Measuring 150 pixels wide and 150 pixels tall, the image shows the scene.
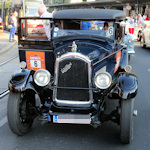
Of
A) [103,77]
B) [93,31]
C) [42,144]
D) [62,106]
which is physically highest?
[93,31]

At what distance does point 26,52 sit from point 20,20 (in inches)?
25.4

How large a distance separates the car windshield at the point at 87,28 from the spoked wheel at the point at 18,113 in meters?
1.54

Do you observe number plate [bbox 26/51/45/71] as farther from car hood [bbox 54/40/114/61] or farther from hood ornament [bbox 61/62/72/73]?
hood ornament [bbox 61/62/72/73]

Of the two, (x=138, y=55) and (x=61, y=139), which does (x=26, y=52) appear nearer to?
(x=61, y=139)

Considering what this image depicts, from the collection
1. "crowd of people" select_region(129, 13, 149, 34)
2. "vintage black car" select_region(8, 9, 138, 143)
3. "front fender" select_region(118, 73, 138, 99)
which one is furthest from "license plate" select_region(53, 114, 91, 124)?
"crowd of people" select_region(129, 13, 149, 34)

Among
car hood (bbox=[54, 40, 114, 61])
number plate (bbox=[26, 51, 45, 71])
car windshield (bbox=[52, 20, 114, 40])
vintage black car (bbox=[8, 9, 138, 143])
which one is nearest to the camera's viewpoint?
vintage black car (bbox=[8, 9, 138, 143])

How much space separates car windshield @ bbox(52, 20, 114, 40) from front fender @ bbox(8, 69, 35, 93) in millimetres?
1137

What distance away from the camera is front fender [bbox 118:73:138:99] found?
3457 mm

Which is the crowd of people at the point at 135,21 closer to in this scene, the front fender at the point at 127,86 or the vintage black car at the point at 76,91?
the vintage black car at the point at 76,91

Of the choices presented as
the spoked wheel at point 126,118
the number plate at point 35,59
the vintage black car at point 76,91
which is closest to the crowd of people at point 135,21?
the number plate at point 35,59

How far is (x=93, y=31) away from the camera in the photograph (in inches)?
180

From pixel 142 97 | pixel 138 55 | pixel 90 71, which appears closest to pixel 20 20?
pixel 90 71

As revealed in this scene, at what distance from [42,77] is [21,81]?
0.33m

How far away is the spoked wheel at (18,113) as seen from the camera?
143 inches
